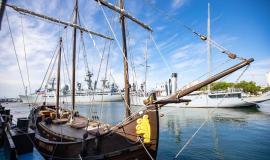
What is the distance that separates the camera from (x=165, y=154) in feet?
43.2

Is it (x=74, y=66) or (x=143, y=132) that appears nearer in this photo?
(x=143, y=132)

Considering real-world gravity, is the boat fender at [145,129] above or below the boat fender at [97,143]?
above

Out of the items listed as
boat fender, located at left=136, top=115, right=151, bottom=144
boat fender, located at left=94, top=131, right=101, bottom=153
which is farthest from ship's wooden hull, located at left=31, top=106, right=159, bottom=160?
boat fender, located at left=136, top=115, right=151, bottom=144

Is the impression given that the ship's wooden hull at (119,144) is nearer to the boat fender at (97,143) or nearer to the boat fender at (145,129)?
the boat fender at (97,143)

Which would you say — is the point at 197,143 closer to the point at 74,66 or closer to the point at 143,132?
the point at 143,132

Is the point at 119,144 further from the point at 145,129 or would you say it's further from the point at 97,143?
the point at 145,129

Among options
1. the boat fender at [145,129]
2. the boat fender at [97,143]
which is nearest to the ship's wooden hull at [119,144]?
the boat fender at [97,143]

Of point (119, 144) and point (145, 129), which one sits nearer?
point (145, 129)

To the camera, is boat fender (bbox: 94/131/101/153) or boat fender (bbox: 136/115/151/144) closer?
boat fender (bbox: 136/115/151/144)

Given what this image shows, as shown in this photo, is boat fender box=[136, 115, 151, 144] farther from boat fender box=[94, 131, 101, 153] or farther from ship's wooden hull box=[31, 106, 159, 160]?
boat fender box=[94, 131, 101, 153]

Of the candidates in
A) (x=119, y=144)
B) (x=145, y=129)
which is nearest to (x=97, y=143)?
(x=119, y=144)

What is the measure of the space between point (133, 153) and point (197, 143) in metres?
Result: 9.41

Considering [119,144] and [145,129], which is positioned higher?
[145,129]

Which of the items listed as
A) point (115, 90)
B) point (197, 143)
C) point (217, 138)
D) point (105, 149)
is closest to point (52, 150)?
point (105, 149)
